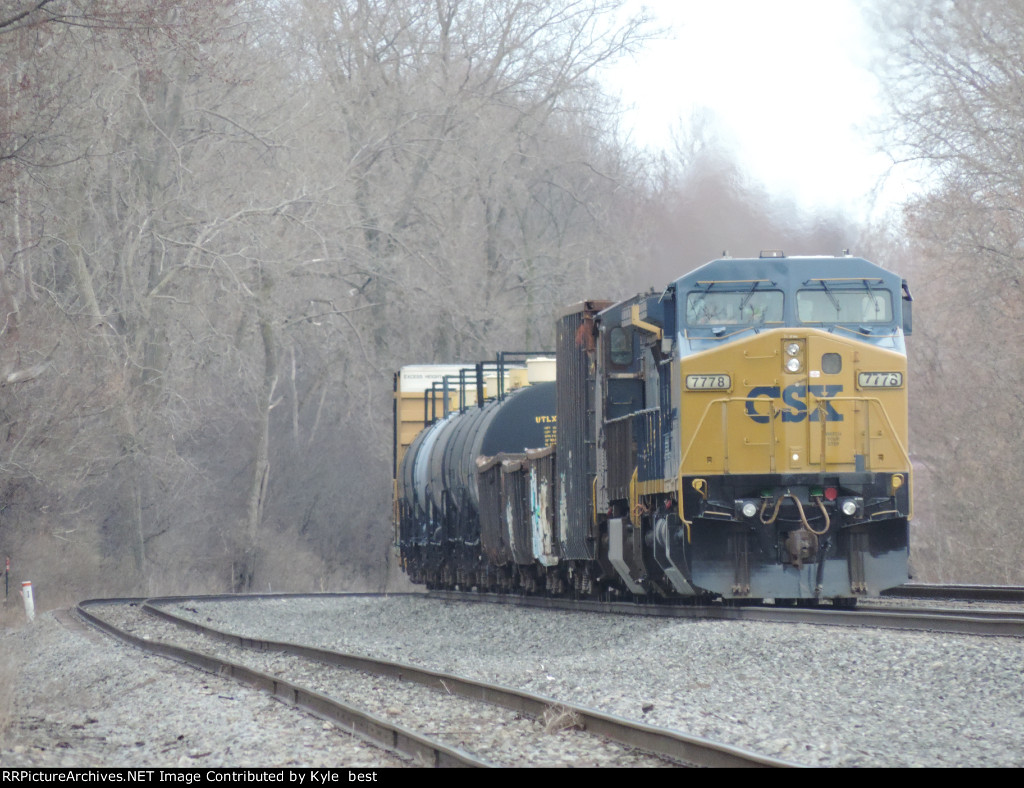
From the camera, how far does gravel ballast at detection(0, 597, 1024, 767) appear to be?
7.11 meters

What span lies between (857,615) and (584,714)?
16.4 feet

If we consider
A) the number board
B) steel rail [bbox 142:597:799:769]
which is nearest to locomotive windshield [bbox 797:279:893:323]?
the number board

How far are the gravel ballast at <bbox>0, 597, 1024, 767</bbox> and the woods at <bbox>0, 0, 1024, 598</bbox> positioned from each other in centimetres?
697

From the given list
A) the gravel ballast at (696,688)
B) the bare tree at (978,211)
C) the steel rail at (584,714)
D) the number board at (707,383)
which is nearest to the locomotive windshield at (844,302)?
the number board at (707,383)

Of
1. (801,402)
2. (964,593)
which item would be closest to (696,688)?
(801,402)

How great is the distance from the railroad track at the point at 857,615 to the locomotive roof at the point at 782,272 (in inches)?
131

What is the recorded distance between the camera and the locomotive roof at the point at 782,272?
1370cm

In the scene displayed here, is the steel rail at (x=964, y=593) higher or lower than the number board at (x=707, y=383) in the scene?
lower

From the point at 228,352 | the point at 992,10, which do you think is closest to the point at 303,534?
the point at 228,352

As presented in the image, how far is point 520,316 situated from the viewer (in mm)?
38375

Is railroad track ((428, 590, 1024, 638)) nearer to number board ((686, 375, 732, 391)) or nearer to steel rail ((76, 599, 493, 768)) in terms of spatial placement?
number board ((686, 375, 732, 391))

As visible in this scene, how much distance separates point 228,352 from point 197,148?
4.82m

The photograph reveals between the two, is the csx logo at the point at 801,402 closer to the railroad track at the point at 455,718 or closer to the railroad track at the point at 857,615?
the railroad track at the point at 857,615

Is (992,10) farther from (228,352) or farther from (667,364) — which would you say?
(228,352)
